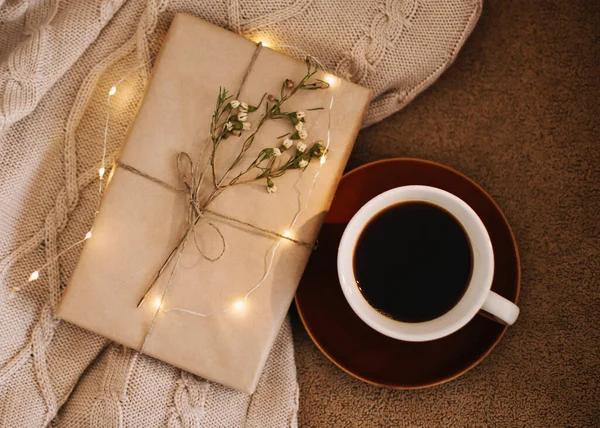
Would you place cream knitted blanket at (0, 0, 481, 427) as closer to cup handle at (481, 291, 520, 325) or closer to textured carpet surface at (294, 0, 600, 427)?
textured carpet surface at (294, 0, 600, 427)

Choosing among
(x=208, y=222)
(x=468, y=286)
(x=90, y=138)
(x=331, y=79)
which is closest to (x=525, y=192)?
(x=468, y=286)

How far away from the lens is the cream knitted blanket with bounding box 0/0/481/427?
741mm

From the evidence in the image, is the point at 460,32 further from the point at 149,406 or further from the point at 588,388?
the point at 149,406

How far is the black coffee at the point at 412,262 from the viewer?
2.24ft

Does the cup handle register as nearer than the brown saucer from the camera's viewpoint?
Yes

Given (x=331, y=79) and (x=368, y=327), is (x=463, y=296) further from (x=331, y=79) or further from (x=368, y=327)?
(x=331, y=79)

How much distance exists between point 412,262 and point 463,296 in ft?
0.26

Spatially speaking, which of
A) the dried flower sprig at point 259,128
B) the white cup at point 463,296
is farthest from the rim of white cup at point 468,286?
the dried flower sprig at point 259,128

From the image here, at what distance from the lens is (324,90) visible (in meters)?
0.71

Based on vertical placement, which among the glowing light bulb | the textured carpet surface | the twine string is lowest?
the textured carpet surface

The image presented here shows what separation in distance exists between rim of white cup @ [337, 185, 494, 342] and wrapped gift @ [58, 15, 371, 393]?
0.07 m

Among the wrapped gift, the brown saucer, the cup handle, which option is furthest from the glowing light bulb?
the cup handle

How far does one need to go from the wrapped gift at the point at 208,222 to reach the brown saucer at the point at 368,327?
0.06 m

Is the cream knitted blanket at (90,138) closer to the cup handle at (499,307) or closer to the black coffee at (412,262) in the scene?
the black coffee at (412,262)
